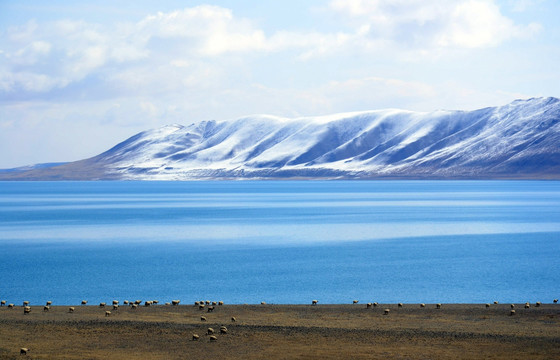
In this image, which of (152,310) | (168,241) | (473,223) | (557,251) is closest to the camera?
(152,310)

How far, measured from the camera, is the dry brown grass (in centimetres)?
2514

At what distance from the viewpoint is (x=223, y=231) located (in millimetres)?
91500

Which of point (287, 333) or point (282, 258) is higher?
point (287, 333)

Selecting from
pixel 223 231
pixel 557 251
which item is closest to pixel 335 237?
pixel 223 231

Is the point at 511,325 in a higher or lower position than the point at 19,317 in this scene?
lower

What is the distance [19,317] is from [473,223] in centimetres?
7960

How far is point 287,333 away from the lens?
28625mm

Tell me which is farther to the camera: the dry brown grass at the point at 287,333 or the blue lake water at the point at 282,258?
the blue lake water at the point at 282,258

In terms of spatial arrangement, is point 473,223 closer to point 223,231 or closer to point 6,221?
point 223,231

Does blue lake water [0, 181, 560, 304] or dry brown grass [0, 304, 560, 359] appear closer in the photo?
dry brown grass [0, 304, 560, 359]

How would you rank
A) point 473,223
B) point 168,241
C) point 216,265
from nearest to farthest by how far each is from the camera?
1. point 216,265
2. point 168,241
3. point 473,223

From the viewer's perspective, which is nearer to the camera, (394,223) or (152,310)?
(152,310)

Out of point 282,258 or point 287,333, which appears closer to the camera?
point 287,333

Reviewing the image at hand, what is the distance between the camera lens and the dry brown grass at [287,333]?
25141mm
